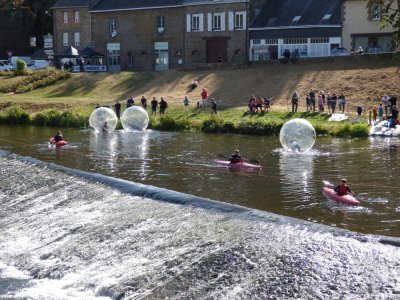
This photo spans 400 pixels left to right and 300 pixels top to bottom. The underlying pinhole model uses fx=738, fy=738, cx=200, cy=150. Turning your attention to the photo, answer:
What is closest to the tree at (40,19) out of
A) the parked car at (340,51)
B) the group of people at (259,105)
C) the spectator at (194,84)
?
the spectator at (194,84)

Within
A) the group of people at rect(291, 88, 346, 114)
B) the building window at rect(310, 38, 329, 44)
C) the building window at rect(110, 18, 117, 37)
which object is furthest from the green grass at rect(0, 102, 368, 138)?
the building window at rect(110, 18, 117, 37)

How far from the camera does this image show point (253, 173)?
32344mm

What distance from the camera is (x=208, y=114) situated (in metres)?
54.2

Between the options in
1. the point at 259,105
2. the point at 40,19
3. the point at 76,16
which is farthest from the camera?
the point at 40,19

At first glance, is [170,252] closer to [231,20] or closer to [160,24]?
[231,20]

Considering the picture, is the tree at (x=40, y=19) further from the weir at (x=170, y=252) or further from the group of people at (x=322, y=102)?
the weir at (x=170, y=252)

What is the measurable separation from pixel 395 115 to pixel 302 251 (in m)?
30.6

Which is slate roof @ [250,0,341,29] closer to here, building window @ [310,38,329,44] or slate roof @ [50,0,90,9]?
building window @ [310,38,329,44]

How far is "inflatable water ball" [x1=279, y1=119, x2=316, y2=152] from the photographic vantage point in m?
35.7

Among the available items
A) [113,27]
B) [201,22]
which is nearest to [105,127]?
[201,22]

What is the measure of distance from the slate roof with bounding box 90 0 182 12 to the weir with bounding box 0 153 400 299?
189 ft

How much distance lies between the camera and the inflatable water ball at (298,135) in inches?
1404

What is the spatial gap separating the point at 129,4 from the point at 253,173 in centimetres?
5523

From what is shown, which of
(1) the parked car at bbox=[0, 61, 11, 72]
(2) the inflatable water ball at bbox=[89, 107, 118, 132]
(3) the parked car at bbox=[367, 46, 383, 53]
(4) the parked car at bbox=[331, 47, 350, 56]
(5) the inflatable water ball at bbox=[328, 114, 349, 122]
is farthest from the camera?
(1) the parked car at bbox=[0, 61, 11, 72]
